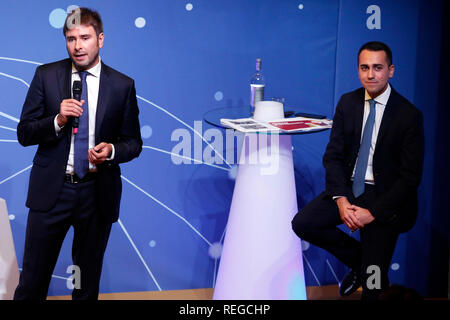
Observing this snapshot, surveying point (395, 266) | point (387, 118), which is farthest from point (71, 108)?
point (395, 266)

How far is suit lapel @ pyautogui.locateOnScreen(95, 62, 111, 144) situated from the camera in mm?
3195

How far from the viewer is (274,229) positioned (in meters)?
3.75

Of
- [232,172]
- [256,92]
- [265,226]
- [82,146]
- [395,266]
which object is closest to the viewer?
[82,146]

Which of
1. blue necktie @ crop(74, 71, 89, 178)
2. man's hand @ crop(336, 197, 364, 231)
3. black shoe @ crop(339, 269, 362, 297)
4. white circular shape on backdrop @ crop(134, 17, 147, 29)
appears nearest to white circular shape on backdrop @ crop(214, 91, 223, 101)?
white circular shape on backdrop @ crop(134, 17, 147, 29)

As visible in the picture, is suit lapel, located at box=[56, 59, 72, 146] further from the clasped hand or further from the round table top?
the clasped hand

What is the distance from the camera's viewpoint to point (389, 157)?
3482mm

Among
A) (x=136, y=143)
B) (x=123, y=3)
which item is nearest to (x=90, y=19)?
(x=136, y=143)

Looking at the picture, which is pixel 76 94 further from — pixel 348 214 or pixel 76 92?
pixel 348 214

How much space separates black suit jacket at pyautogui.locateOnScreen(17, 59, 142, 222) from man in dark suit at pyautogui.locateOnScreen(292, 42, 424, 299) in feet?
3.54

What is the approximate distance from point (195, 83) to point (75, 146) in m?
1.30

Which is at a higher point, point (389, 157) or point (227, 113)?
point (227, 113)

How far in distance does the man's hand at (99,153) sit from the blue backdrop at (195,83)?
1.14 meters

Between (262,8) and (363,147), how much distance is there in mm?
1254

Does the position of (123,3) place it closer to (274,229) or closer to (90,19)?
(90,19)
